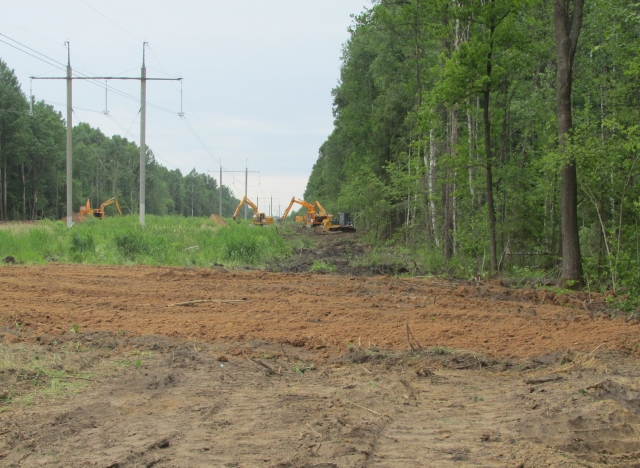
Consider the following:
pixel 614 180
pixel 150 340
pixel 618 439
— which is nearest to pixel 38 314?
pixel 150 340

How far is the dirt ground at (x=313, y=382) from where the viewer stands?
4309 millimetres

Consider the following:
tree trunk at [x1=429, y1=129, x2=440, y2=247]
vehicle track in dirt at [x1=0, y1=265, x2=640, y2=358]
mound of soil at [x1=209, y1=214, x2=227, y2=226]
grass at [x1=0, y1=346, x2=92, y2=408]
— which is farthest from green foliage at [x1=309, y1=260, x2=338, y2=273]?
mound of soil at [x1=209, y1=214, x2=227, y2=226]

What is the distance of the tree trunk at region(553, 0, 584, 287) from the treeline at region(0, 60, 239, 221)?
48.9 m

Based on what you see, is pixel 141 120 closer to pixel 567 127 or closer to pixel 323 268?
pixel 323 268

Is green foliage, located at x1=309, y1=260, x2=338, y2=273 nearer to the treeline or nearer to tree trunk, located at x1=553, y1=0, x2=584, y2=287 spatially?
tree trunk, located at x1=553, y1=0, x2=584, y2=287

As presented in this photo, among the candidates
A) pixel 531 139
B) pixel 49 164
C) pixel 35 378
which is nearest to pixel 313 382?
pixel 35 378

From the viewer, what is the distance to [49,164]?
230 feet

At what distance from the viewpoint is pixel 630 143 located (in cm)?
1106

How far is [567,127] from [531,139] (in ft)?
55.9

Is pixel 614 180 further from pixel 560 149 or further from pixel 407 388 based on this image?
pixel 407 388

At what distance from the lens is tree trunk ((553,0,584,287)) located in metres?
13.6

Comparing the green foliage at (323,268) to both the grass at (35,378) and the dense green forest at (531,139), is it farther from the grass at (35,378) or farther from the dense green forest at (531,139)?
the grass at (35,378)

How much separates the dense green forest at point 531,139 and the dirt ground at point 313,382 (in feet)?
11.4

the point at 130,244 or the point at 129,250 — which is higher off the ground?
the point at 130,244
